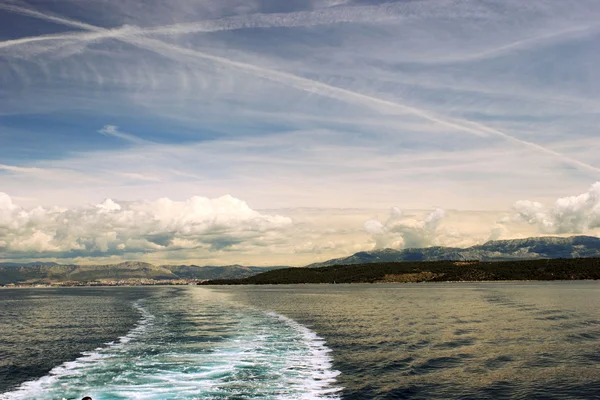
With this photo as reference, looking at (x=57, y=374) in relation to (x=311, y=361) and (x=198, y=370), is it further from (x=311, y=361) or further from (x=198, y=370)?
(x=311, y=361)

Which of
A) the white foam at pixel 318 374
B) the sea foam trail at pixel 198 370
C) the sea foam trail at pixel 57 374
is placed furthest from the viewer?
the sea foam trail at pixel 57 374

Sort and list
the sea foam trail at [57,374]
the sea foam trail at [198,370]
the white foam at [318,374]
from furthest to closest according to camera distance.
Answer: the sea foam trail at [57,374] → the sea foam trail at [198,370] → the white foam at [318,374]

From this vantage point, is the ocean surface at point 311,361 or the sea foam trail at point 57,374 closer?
the ocean surface at point 311,361

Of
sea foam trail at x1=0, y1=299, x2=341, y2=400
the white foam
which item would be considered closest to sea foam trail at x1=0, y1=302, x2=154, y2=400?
sea foam trail at x1=0, y1=299, x2=341, y2=400

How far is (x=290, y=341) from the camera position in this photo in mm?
57031

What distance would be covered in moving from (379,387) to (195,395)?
13.0 m

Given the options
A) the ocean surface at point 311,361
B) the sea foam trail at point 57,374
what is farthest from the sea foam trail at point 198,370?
the ocean surface at point 311,361

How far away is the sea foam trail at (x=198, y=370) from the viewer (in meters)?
32.8

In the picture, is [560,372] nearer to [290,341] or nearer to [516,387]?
[516,387]

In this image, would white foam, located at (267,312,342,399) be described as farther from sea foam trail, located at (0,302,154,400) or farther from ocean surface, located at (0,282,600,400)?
sea foam trail, located at (0,302,154,400)

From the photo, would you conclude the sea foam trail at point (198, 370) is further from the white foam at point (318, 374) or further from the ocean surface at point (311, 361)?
the ocean surface at point (311, 361)

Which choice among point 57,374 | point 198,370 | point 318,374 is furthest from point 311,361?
point 57,374

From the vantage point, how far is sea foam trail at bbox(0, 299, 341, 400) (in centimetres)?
3275

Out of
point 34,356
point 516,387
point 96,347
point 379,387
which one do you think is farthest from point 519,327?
point 34,356
